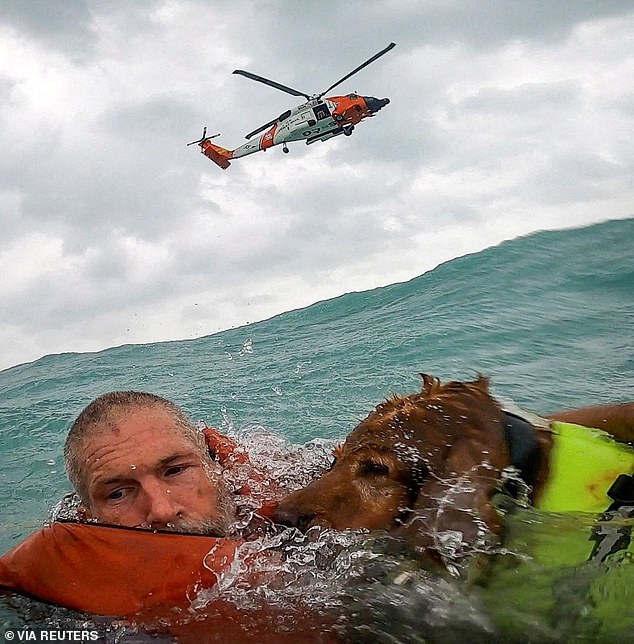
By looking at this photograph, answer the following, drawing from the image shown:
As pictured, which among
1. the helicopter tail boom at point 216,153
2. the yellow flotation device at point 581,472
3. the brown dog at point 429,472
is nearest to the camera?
the brown dog at point 429,472

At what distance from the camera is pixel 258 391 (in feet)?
34.5

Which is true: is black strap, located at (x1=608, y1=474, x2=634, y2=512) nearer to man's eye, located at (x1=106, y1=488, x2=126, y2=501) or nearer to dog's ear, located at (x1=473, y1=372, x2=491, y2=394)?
dog's ear, located at (x1=473, y1=372, x2=491, y2=394)

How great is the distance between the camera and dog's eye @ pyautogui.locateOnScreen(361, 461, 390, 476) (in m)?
2.83

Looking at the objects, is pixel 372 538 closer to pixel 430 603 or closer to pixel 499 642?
pixel 430 603

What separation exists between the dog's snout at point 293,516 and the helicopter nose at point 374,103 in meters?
23.8

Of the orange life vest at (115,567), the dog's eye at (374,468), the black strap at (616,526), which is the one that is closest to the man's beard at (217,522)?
the orange life vest at (115,567)

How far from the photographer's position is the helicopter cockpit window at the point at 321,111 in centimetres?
2392

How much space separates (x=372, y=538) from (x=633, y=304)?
11.0m

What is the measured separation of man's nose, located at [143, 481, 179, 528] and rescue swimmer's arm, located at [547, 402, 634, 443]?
1.92 meters

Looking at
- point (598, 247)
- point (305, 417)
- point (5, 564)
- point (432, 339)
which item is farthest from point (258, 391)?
point (598, 247)

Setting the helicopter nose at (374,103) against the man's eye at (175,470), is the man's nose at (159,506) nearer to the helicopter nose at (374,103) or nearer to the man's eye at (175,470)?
the man's eye at (175,470)

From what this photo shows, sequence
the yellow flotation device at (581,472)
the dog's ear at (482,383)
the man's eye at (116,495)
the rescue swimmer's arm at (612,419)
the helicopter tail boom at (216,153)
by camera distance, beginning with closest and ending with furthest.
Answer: the yellow flotation device at (581,472) < the dog's ear at (482,383) < the rescue swimmer's arm at (612,419) < the man's eye at (116,495) < the helicopter tail boom at (216,153)

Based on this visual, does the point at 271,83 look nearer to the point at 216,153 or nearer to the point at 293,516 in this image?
the point at 216,153

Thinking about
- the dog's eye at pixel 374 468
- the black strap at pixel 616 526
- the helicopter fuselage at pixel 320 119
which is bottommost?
the black strap at pixel 616 526
